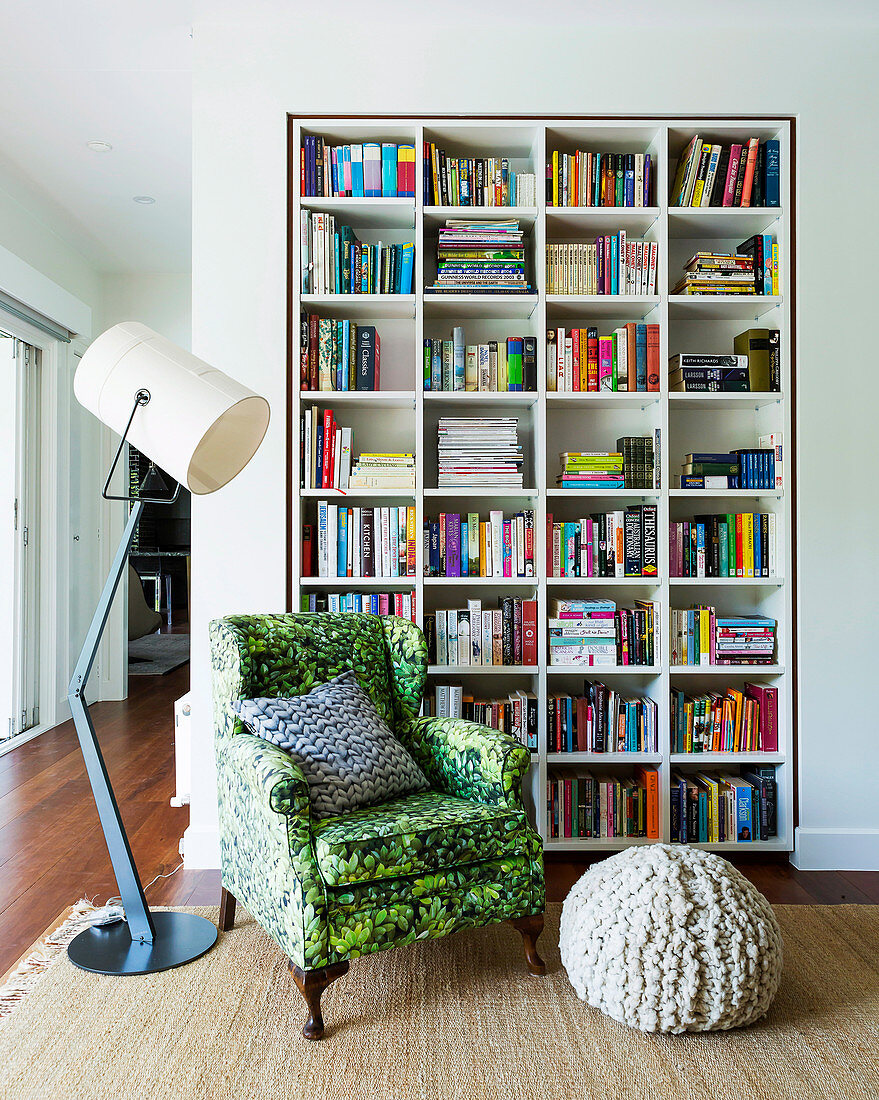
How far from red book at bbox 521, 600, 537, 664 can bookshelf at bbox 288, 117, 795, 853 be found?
0.03 meters

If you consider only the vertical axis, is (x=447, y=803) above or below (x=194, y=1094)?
above

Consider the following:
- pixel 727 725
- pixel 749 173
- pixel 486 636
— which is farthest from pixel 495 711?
pixel 749 173

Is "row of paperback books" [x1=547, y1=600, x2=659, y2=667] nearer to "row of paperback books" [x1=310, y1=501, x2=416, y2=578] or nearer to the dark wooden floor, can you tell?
"row of paperback books" [x1=310, y1=501, x2=416, y2=578]

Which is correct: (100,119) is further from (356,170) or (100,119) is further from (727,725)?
(727,725)

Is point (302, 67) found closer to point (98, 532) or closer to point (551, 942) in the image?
point (551, 942)

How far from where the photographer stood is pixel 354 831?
1900mm

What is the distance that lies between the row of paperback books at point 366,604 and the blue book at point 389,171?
146 centimetres

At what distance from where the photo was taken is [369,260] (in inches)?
118

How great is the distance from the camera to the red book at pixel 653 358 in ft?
9.83

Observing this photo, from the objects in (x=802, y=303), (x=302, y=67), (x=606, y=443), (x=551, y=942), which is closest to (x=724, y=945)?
(x=551, y=942)

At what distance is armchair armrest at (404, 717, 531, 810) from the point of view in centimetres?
215

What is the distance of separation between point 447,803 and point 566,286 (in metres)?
1.89

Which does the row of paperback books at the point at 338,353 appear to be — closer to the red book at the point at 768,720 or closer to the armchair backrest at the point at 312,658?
the armchair backrest at the point at 312,658

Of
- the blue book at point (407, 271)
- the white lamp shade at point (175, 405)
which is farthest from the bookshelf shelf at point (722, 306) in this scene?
the white lamp shade at point (175, 405)
